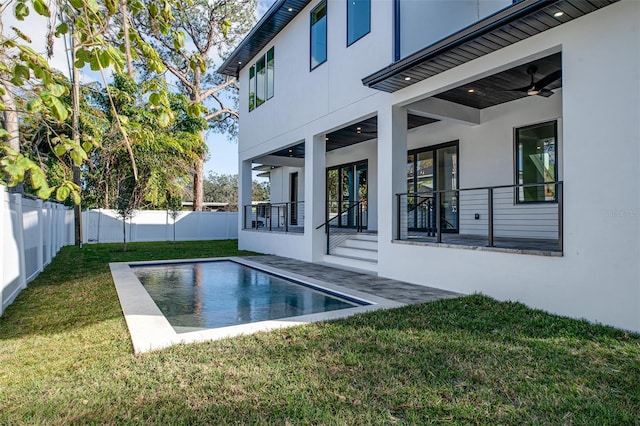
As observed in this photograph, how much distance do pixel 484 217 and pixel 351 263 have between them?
3.34m

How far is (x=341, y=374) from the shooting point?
10.3 ft

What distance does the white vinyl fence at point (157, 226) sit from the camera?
1750cm

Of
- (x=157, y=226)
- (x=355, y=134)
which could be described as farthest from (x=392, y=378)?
(x=157, y=226)

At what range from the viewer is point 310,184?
10281 millimetres

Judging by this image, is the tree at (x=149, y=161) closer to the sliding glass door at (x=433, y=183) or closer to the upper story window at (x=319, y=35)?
the upper story window at (x=319, y=35)

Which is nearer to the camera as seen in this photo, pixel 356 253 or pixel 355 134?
pixel 356 253

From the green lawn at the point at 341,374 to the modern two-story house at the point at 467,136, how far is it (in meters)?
1.15

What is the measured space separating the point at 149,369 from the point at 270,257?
825 centimetres

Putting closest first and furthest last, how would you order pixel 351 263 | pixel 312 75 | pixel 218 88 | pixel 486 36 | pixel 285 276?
pixel 486 36 < pixel 285 276 < pixel 351 263 < pixel 312 75 < pixel 218 88

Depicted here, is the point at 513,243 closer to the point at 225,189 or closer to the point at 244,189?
the point at 244,189

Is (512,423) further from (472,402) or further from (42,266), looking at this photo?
(42,266)

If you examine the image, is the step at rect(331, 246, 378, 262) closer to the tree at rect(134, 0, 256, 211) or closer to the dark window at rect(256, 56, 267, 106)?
the dark window at rect(256, 56, 267, 106)

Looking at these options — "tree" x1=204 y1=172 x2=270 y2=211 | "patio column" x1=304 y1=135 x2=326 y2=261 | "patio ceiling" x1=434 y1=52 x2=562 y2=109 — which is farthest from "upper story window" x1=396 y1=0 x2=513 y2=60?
"tree" x1=204 y1=172 x2=270 y2=211

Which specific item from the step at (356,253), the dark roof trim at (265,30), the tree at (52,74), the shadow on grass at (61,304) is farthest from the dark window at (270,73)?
the tree at (52,74)
